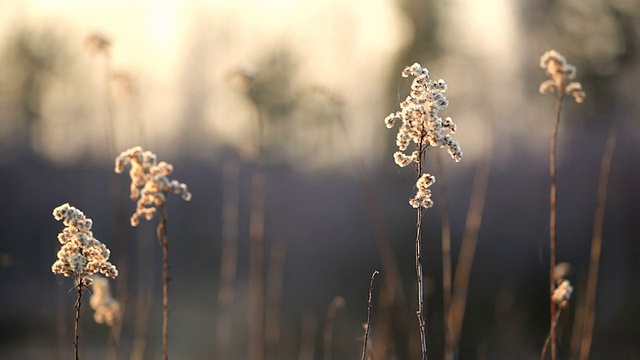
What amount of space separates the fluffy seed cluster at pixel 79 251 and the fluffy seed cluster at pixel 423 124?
2.23 feet

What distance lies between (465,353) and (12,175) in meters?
13.1

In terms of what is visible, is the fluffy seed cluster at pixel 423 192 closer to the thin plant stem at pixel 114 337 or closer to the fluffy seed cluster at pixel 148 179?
the fluffy seed cluster at pixel 148 179

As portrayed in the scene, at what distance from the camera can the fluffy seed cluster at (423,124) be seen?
1.77m

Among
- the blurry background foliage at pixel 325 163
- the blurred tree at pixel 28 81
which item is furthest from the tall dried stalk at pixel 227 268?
the blurred tree at pixel 28 81

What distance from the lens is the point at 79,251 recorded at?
1.84 m

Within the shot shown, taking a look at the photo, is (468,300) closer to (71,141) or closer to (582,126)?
(582,126)

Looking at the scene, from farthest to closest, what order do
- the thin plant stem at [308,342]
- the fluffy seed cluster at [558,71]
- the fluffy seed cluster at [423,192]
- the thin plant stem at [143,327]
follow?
the thin plant stem at [308,342] → the thin plant stem at [143,327] → the fluffy seed cluster at [558,71] → the fluffy seed cluster at [423,192]

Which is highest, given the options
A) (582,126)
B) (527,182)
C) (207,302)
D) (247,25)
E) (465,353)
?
(247,25)

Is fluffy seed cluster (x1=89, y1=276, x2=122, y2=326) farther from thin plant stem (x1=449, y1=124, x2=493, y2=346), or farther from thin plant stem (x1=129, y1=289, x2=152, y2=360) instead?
thin plant stem (x1=449, y1=124, x2=493, y2=346)

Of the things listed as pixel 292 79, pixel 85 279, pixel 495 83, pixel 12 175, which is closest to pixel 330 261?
Answer: pixel 495 83

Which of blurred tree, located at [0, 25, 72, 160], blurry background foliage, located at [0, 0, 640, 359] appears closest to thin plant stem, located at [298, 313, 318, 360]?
blurry background foliage, located at [0, 0, 640, 359]

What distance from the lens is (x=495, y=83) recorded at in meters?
16.3

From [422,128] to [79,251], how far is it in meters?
0.80

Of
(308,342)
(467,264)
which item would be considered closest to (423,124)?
(467,264)
